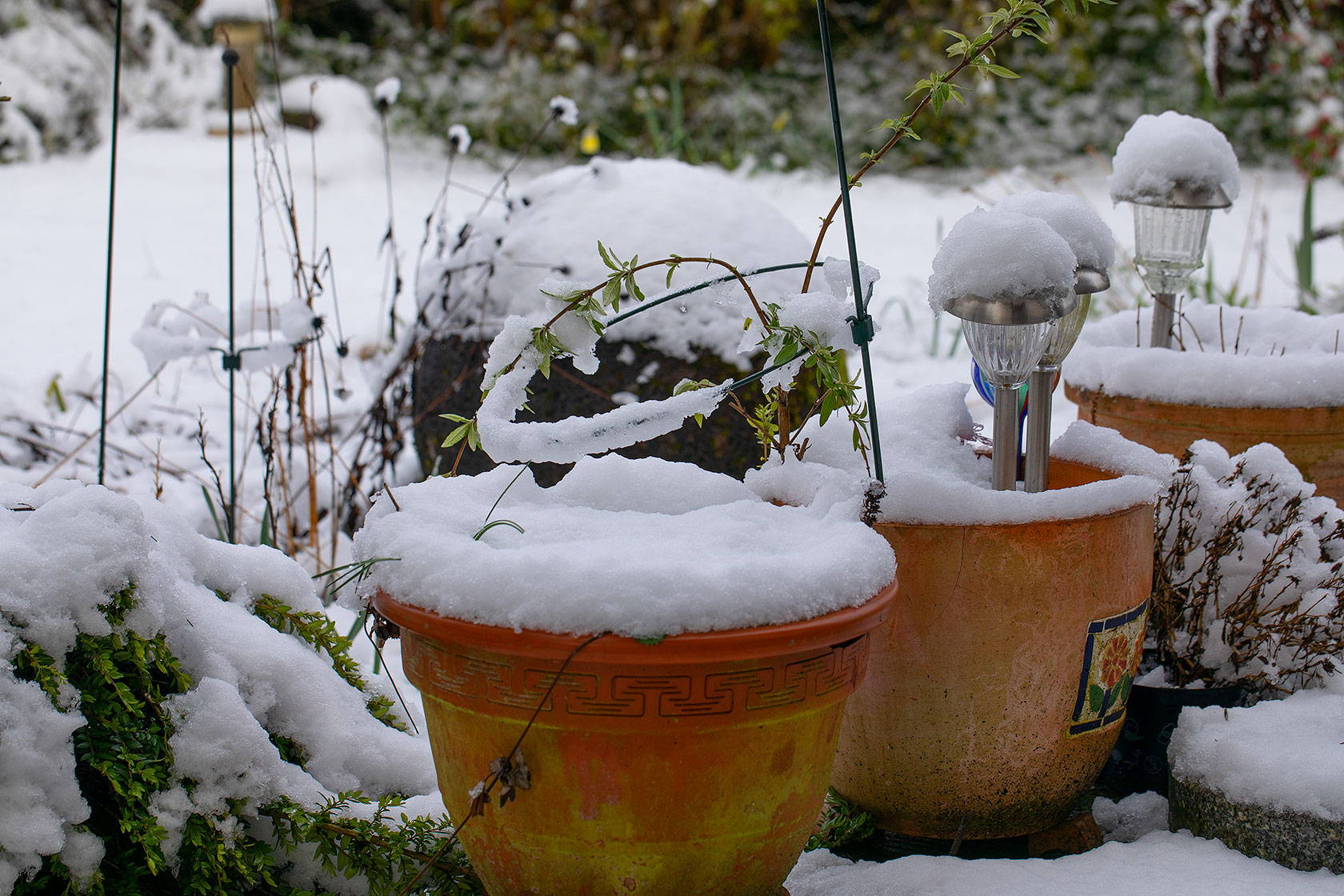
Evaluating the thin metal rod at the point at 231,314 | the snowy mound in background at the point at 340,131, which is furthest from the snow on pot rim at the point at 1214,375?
the snowy mound in background at the point at 340,131

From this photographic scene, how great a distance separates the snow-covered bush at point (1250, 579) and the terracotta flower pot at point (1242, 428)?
0.14 m

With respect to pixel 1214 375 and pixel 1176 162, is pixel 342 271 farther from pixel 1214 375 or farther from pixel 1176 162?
pixel 1214 375

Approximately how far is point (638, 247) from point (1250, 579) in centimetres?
132

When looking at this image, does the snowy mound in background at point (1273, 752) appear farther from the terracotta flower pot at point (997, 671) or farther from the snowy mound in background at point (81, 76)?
the snowy mound in background at point (81, 76)

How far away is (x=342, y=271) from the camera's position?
5.02m

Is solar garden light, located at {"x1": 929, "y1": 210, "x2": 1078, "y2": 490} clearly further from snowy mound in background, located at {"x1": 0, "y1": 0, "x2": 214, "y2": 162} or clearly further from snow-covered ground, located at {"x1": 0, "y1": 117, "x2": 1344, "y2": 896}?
snowy mound in background, located at {"x1": 0, "y1": 0, "x2": 214, "y2": 162}

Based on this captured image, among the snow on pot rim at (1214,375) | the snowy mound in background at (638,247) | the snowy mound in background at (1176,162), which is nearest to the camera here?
the snow on pot rim at (1214,375)

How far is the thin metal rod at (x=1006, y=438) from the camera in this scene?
1.43m

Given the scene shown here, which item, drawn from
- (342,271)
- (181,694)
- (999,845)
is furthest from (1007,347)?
(342,271)

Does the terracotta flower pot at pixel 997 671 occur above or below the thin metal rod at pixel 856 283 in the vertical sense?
below

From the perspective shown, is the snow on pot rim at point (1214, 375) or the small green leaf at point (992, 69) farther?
the snow on pot rim at point (1214, 375)

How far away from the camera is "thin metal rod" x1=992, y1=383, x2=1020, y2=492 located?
143 cm

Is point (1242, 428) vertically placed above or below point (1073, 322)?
below

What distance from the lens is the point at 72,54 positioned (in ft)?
21.8
